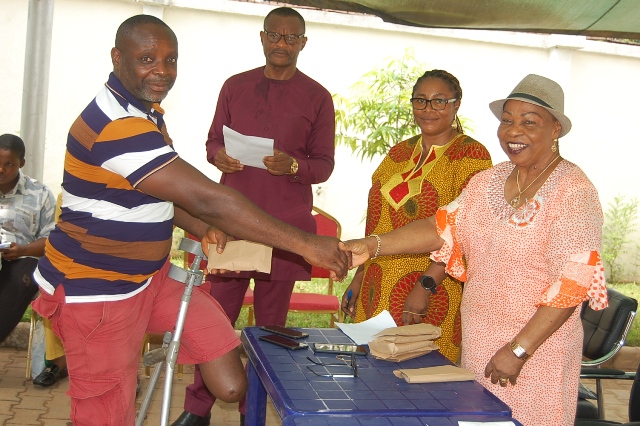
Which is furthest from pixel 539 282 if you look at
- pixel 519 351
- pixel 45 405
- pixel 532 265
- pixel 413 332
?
pixel 45 405

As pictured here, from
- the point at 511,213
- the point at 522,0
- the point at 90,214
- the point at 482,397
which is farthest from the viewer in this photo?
the point at 522,0

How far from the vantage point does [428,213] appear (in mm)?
3949

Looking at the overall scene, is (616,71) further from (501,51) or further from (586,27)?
(586,27)

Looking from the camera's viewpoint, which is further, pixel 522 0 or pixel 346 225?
pixel 346 225

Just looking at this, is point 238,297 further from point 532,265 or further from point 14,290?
point 532,265

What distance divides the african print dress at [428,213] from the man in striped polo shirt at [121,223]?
0.91 m

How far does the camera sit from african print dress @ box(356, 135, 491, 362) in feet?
13.0

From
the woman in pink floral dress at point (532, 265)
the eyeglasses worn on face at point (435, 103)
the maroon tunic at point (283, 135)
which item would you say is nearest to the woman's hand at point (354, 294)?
the maroon tunic at point (283, 135)

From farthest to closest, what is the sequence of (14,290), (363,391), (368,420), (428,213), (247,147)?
(14,290), (247,147), (428,213), (363,391), (368,420)

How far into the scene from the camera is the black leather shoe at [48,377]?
18.2 feet

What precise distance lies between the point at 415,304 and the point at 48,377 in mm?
3132

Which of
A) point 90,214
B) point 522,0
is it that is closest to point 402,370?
point 90,214

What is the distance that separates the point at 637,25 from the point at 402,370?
12.2 ft

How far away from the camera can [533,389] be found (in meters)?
3.01
